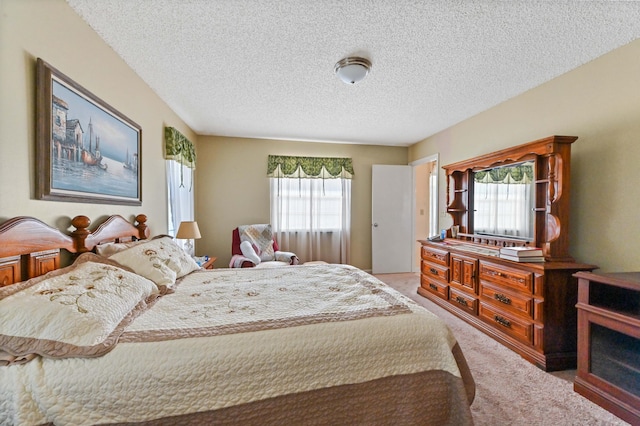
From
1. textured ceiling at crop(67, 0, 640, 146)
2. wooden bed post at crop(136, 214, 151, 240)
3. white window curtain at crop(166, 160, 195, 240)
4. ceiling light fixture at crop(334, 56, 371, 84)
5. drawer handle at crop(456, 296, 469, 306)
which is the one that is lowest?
drawer handle at crop(456, 296, 469, 306)

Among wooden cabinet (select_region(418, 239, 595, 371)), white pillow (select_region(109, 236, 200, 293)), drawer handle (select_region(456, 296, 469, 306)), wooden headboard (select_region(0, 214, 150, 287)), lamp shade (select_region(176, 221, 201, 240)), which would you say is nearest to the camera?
wooden headboard (select_region(0, 214, 150, 287))

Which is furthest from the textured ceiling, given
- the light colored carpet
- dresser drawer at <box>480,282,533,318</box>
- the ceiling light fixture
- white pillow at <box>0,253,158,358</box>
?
the light colored carpet

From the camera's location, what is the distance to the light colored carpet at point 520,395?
1578 millimetres

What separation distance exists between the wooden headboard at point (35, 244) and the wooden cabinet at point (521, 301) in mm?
3190

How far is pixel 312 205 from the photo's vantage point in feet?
15.6

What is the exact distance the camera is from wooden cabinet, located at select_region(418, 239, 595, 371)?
2098mm

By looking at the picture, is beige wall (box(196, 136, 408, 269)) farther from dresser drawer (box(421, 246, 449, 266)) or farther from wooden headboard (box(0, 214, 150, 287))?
wooden headboard (box(0, 214, 150, 287))

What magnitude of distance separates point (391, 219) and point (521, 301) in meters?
2.77

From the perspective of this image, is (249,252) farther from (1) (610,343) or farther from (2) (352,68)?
(1) (610,343)

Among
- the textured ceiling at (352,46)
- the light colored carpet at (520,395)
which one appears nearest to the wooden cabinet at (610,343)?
the light colored carpet at (520,395)

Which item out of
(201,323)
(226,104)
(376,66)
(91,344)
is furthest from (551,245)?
(226,104)

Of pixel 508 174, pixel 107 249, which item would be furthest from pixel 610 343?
pixel 107 249

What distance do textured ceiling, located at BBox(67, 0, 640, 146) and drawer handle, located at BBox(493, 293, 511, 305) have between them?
2.01 m

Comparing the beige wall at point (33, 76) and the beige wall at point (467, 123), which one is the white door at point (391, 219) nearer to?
the beige wall at point (467, 123)
